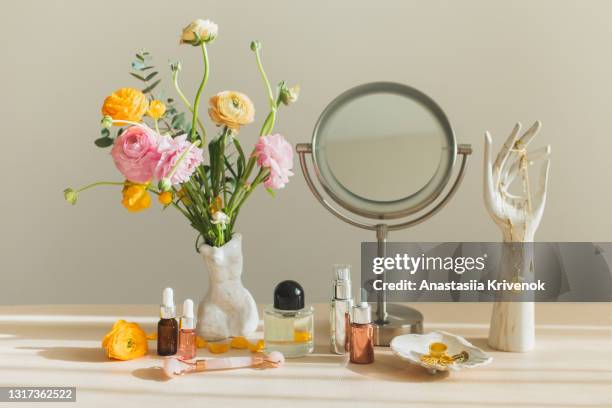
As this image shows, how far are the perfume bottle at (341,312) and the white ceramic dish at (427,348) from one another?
3.2 inches

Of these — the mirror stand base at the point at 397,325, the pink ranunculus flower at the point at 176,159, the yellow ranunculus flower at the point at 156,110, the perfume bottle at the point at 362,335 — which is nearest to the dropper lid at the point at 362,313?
the perfume bottle at the point at 362,335

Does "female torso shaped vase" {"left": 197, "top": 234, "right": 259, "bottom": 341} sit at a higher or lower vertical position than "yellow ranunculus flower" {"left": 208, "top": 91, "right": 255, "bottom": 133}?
lower

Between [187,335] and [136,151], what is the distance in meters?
0.29

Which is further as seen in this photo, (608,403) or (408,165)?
(408,165)

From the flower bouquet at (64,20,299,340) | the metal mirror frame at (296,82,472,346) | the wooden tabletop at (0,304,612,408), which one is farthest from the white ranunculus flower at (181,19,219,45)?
the wooden tabletop at (0,304,612,408)

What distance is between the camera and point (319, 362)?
1057 millimetres

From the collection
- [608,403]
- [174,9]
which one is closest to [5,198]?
[174,9]

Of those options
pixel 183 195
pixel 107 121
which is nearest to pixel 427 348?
pixel 183 195

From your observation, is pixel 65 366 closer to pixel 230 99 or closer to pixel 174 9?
pixel 230 99

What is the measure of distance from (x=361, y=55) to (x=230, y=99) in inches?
24.7

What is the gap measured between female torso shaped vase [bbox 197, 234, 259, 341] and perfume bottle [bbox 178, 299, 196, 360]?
0.09 metres

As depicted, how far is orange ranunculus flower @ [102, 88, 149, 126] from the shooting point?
105cm

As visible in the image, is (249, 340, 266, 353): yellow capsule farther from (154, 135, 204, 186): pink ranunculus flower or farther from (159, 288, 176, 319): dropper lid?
(154, 135, 204, 186): pink ranunculus flower

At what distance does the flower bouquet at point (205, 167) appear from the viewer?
→ 1032 mm
